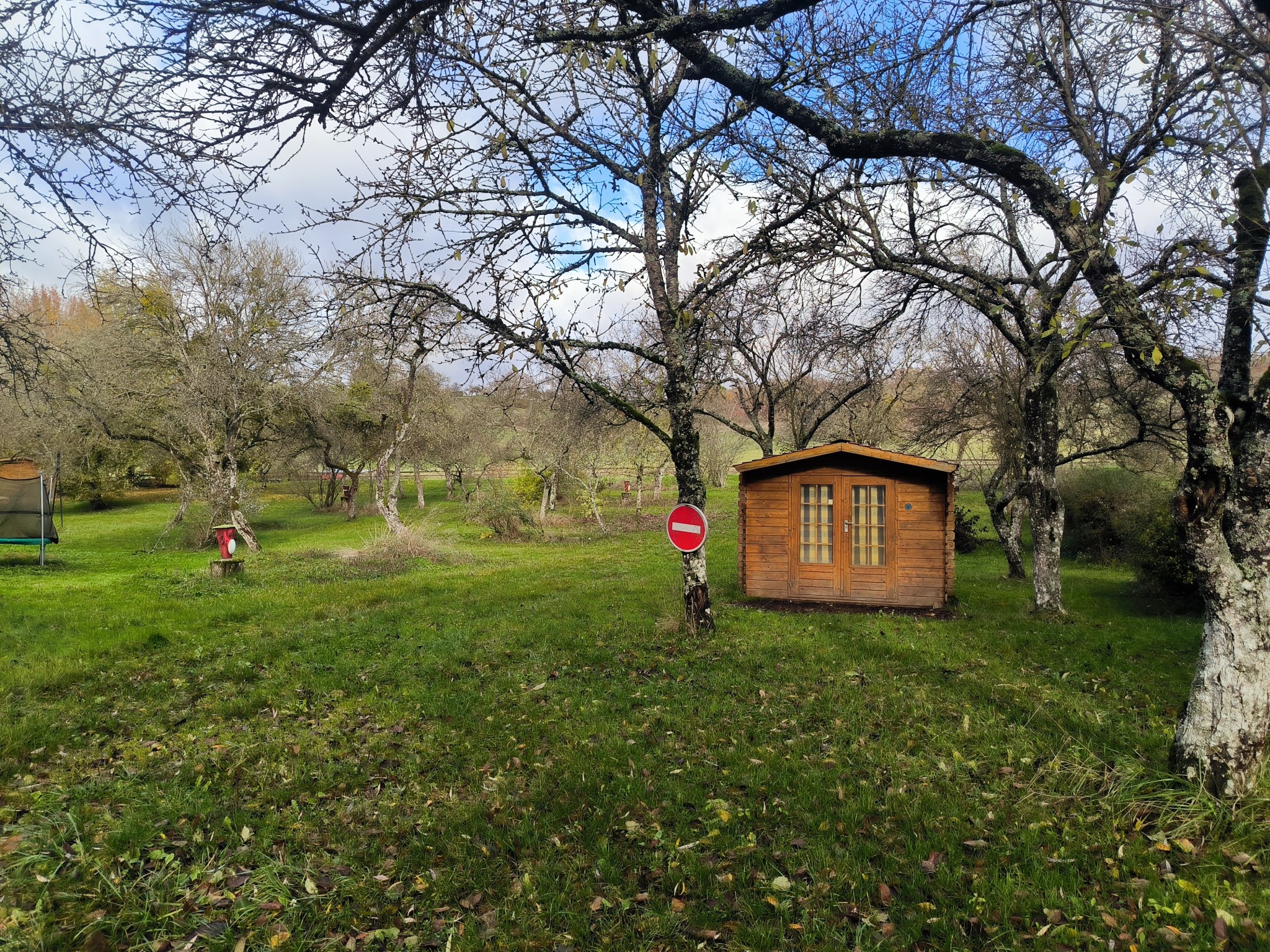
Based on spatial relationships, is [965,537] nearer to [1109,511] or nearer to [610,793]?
[1109,511]

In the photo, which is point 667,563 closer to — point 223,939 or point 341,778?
point 341,778

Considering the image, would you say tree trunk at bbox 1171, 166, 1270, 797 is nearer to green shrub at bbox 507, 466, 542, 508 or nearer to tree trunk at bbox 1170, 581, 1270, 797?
tree trunk at bbox 1170, 581, 1270, 797

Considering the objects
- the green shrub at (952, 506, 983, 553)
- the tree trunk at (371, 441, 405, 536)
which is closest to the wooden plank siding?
the tree trunk at (371, 441, 405, 536)

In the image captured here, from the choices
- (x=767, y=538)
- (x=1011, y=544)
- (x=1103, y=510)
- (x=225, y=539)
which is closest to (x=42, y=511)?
(x=225, y=539)

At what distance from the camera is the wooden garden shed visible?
1076cm

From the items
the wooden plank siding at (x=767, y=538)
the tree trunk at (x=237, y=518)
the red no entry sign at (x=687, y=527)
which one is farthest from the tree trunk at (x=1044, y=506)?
the tree trunk at (x=237, y=518)

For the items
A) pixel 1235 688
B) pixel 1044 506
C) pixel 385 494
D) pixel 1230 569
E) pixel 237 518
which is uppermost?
pixel 385 494

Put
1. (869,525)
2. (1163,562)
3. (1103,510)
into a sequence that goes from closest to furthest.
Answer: (1163,562) → (869,525) → (1103,510)

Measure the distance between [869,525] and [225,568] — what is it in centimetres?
1356

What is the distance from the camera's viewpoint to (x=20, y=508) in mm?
14883

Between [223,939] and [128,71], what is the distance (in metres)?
4.87

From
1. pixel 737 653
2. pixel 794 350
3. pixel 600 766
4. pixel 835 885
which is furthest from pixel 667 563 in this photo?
pixel 835 885

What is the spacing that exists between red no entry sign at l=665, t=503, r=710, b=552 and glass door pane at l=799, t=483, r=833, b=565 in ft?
14.3

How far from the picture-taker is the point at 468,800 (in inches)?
166
